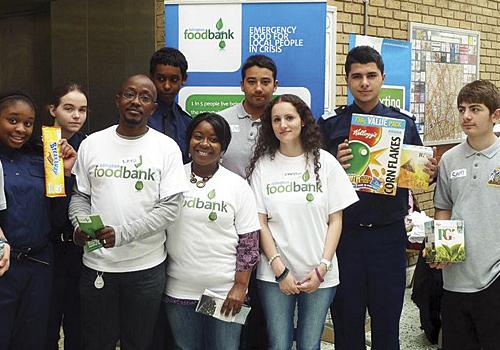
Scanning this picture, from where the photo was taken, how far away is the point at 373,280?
3016 mm

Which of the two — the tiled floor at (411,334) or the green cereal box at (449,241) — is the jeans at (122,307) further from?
the tiled floor at (411,334)

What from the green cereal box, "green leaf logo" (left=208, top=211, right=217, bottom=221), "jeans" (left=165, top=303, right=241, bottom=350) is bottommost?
"jeans" (left=165, top=303, right=241, bottom=350)

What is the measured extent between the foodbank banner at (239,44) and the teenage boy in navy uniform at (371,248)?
2.15 feet

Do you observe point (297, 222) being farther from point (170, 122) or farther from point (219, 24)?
point (219, 24)

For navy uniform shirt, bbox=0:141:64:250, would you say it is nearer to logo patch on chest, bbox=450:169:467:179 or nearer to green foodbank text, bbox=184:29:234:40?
green foodbank text, bbox=184:29:234:40

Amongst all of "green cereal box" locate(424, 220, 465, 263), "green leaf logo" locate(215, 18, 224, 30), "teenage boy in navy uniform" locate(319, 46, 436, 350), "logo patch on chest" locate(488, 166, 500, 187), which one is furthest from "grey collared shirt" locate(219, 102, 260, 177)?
"logo patch on chest" locate(488, 166, 500, 187)

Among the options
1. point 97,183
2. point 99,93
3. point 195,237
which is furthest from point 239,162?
point 99,93

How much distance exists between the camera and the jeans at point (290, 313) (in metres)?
2.78

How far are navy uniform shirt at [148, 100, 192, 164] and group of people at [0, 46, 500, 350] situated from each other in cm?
17

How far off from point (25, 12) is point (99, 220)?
13.1ft

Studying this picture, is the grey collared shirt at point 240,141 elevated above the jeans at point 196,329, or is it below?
above

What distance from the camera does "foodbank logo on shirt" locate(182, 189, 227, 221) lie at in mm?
2623

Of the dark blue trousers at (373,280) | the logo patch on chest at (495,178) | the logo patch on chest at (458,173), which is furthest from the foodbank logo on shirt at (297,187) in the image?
the logo patch on chest at (495,178)

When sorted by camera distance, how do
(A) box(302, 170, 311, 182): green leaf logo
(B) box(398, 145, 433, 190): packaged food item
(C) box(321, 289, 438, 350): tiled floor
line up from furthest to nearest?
(C) box(321, 289, 438, 350): tiled floor
(B) box(398, 145, 433, 190): packaged food item
(A) box(302, 170, 311, 182): green leaf logo
